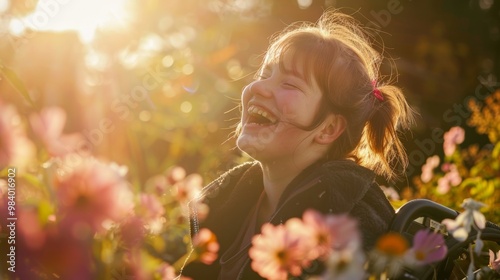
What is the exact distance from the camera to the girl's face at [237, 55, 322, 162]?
1.99 metres

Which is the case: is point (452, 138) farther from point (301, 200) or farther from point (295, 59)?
point (301, 200)

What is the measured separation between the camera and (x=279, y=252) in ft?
2.56

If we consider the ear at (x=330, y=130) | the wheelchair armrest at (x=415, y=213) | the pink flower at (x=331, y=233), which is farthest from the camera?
the ear at (x=330, y=130)

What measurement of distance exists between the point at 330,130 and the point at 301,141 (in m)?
0.14

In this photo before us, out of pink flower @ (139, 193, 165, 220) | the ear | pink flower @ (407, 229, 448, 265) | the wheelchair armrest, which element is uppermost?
pink flower @ (407, 229, 448, 265)

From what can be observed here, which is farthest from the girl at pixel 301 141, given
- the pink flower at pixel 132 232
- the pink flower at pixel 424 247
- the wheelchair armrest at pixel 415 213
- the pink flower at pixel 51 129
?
the pink flower at pixel 51 129

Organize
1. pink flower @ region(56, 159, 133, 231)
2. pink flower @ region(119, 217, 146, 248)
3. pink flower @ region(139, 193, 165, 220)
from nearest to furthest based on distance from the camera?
pink flower @ region(56, 159, 133, 231) < pink flower @ region(119, 217, 146, 248) < pink flower @ region(139, 193, 165, 220)

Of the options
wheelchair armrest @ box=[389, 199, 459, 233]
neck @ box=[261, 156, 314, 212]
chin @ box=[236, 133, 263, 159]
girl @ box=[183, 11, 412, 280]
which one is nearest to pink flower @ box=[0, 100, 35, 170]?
wheelchair armrest @ box=[389, 199, 459, 233]

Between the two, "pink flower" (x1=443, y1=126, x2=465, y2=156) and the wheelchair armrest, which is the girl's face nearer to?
the wheelchair armrest

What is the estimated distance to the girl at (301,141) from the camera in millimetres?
1830

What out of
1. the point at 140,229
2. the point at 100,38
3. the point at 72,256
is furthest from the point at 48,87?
the point at 72,256

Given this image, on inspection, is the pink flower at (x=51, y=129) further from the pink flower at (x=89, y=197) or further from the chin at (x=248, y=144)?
the chin at (x=248, y=144)

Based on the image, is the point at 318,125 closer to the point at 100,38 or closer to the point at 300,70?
the point at 300,70

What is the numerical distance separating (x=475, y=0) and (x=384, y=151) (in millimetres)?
5857
